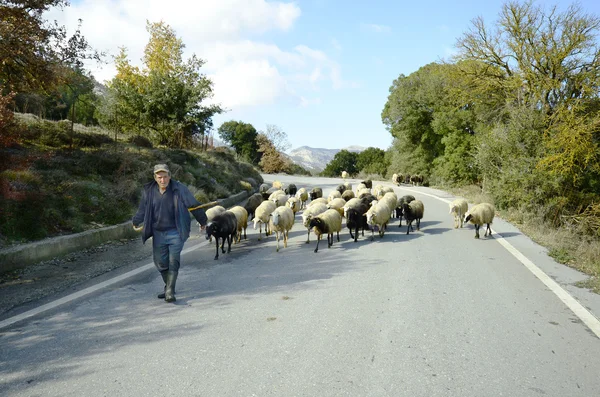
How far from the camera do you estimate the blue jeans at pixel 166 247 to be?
552 centimetres

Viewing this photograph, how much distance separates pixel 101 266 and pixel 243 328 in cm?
381

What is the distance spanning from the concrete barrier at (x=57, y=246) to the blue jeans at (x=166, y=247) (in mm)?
2917

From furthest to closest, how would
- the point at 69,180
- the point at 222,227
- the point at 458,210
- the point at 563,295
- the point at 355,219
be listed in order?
the point at 458,210 < the point at 69,180 < the point at 355,219 < the point at 222,227 < the point at 563,295

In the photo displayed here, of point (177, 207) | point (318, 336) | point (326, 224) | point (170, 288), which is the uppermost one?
A: point (177, 207)

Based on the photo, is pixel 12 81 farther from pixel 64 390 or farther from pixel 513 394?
pixel 513 394

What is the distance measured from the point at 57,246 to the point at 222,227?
10.1 feet

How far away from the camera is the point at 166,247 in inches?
221

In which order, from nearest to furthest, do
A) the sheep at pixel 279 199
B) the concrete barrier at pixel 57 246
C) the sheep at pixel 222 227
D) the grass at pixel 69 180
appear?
the concrete barrier at pixel 57 246
the grass at pixel 69 180
the sheep at pixel 222 227
the sheep at pixel 279 199

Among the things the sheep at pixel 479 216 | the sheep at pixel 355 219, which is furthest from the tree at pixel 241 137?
the sheep at pixel 479 216

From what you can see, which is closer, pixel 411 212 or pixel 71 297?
pixel 71 297

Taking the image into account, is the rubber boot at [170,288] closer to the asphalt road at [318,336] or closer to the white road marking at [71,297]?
the asphalt road at [318,336]

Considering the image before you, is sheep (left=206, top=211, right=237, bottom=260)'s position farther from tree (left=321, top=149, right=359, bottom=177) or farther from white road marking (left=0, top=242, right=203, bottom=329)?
tree (left=321, top=149, right=359, bottom=177)

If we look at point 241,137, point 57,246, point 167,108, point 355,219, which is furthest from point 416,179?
point 241,137

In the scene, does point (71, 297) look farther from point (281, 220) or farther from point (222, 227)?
point (281, 220)
